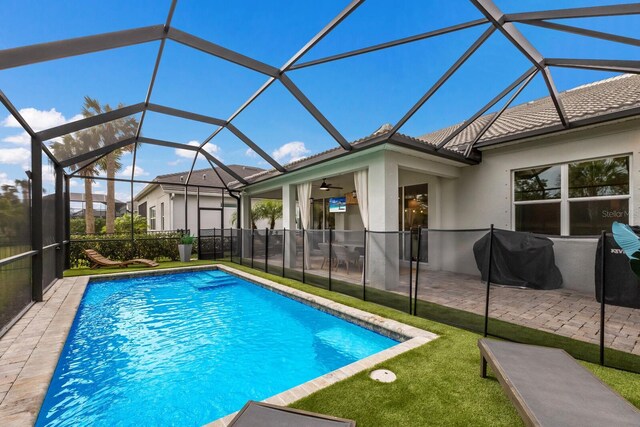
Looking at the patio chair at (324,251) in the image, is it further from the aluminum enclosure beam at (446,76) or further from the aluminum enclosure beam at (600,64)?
the aluminum enclosure beam at (600,64)

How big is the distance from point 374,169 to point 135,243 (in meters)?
10.4

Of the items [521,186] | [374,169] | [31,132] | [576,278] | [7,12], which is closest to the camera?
[7,12]

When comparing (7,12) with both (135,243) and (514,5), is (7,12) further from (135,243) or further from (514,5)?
(135,243)

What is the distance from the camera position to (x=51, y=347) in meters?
3.74

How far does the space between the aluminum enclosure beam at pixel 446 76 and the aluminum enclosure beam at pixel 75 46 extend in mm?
4274

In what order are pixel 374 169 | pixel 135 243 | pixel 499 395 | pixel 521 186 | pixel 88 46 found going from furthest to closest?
pixel 135 243 < pixel 521 186 < pixel 374 169 < pixel 88 46 < pixel 499 395

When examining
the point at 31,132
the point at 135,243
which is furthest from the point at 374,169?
the point at 135,243

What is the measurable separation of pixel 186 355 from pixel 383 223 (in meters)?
4.51

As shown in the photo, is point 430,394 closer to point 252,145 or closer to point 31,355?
point 31,355

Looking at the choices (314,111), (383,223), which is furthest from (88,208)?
(383,223)

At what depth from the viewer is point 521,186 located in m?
7.30

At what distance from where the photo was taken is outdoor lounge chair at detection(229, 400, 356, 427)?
72.1 inches

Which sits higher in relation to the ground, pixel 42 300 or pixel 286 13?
pixel 286 13

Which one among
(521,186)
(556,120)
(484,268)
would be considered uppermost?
(556,120)
